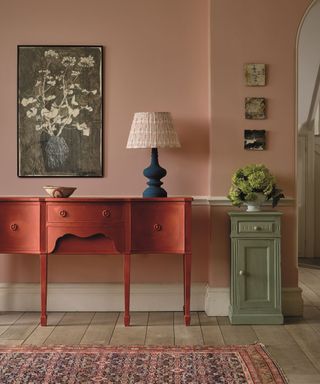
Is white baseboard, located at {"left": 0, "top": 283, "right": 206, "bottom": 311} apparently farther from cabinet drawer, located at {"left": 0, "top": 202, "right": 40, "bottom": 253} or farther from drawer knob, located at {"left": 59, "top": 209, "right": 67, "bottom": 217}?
drawer knob, located at {"left": 59, "top": 209, "right": 67, "bottom": 217}

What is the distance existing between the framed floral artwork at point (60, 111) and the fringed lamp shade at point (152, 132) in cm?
42

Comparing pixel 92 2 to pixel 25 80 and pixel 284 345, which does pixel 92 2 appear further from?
pixel 284 345

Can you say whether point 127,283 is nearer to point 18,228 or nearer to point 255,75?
point 18,228

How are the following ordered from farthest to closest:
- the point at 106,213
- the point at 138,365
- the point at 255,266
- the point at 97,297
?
the point at 97,297, the point at 255,266, the point at 106,213, the point at 138,365

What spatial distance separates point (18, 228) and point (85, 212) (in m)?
0.46

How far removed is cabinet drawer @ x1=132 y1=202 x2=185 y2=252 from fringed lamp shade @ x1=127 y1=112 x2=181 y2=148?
0.42m

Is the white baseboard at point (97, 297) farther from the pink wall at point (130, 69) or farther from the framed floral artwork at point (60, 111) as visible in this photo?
the framed floral artwork at point (60, 111)

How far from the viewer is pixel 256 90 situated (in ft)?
14.0

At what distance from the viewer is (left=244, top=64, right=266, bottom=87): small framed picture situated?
425cm

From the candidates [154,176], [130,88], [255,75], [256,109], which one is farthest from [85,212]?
[255,75]

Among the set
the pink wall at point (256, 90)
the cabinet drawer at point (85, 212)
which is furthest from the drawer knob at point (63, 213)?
the pink wall at point (256, 90)

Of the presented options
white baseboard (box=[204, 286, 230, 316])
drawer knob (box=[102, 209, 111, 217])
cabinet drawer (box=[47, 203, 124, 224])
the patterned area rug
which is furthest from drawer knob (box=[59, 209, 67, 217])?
white baseboard (box=[204, 286, 230, 316])

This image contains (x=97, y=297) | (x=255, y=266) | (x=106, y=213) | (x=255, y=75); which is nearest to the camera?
(x=106, y=213)

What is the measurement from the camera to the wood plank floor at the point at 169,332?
335 cm
